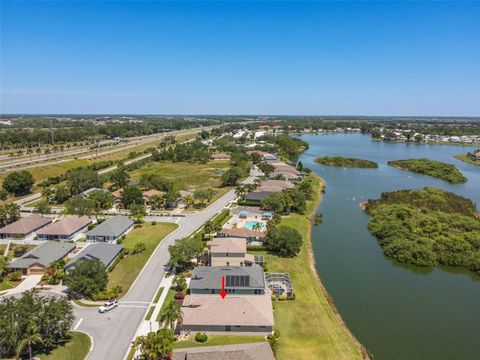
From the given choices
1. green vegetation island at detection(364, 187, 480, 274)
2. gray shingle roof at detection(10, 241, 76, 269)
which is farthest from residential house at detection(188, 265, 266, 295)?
green vegetation island at detection(364, 187, 480, 274)

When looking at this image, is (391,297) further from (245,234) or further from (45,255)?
(45,255)

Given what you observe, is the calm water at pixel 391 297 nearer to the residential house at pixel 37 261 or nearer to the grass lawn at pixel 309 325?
the grass lawn at pixel 309 325

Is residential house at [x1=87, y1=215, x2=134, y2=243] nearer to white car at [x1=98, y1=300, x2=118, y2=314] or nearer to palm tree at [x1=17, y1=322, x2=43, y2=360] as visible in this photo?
white car at [x1=98, y1=300, x2=118, y2=314]

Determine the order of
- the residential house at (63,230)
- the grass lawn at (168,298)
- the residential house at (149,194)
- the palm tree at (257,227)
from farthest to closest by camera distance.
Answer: the residential house at (149,194), the palm tree at (257,227), the residential house at (63,230), the grass lawn at (168,298)

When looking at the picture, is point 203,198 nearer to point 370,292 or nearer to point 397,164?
point 370,292

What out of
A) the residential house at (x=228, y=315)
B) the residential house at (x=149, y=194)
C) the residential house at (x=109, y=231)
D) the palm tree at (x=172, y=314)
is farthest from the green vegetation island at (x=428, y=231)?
the residential house at (x=149, y=194)
